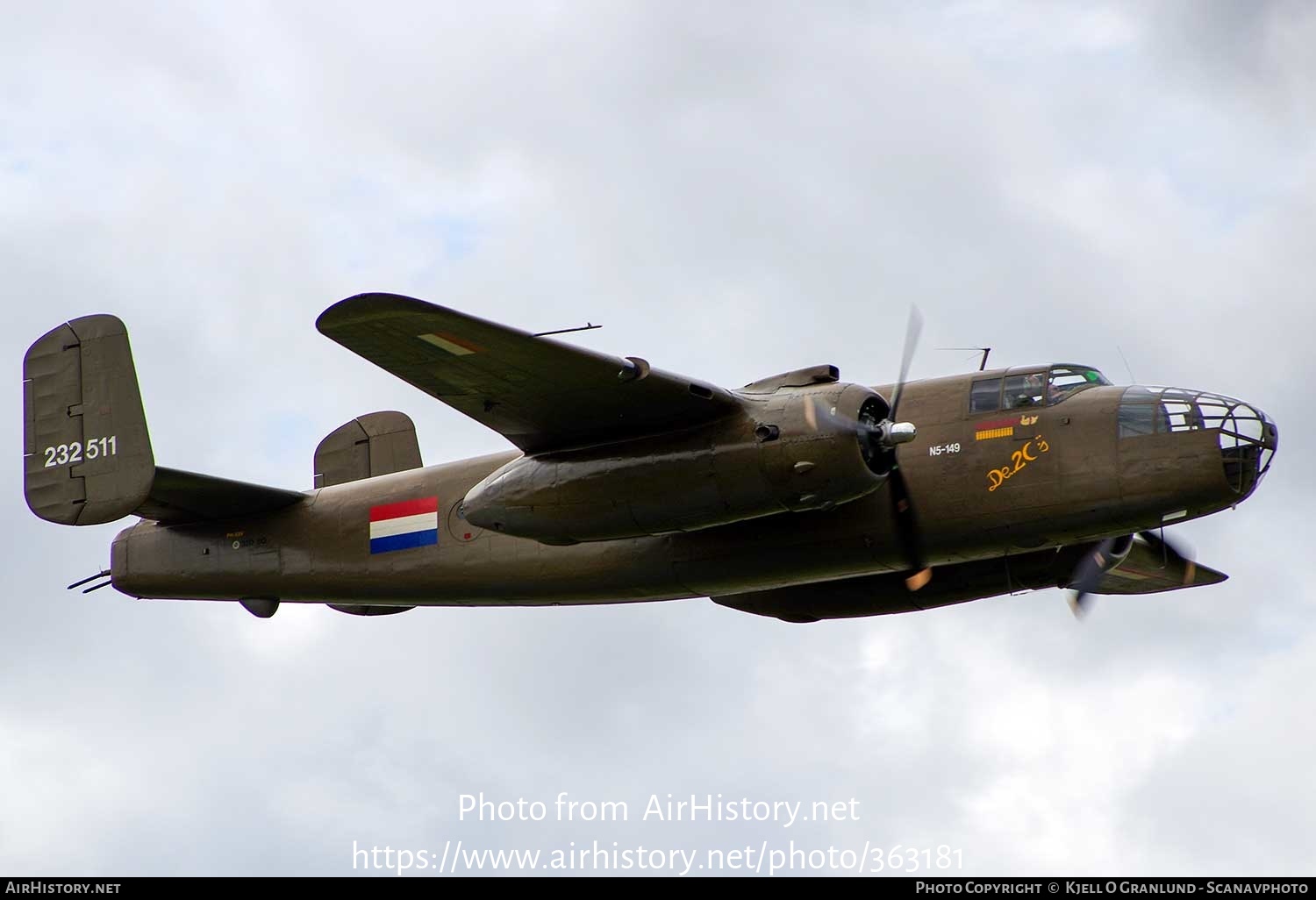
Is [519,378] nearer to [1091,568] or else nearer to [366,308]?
[366,308]

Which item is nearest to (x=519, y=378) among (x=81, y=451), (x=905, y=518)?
(x=905, y=518)

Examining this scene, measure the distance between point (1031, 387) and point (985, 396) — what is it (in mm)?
550

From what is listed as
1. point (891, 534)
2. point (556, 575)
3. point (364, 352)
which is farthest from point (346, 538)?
point (891, 534)

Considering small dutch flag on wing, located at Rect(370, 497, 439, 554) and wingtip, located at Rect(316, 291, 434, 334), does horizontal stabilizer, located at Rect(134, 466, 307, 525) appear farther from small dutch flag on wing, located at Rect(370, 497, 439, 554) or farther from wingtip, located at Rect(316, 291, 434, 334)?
wingtip, located at Rect(316, 291, 434, 334)

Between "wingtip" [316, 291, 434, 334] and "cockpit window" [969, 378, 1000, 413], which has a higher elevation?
"wingtip" [316, 291, 434, 334]

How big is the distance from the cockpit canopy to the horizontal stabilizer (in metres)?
10.2

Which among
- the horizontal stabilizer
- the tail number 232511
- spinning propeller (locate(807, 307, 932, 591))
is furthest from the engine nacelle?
the tail number 232511

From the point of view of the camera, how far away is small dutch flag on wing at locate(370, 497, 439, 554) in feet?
77.5

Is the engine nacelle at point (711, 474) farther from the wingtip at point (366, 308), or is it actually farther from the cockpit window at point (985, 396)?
the wingtip at point (366, 308)

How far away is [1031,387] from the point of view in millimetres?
20250

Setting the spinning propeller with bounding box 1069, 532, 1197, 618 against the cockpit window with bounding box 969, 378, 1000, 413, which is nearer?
the cockpit window with bounding box 969, 378, 1000, 413

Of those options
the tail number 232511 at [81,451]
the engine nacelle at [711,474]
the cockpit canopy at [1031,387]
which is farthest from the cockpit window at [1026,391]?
the tail number 232511 at [81,451]
